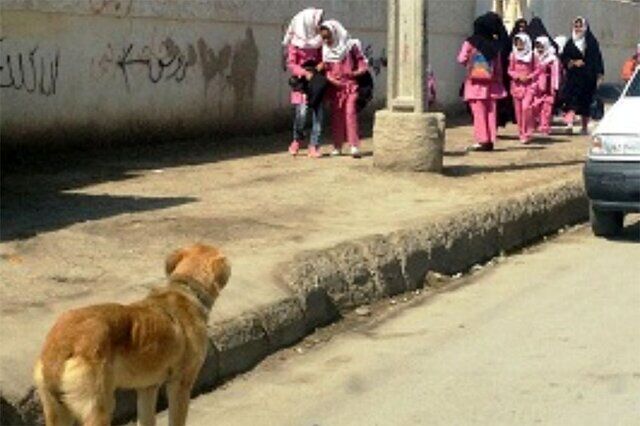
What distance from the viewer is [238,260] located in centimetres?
899

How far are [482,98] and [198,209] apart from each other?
272 inches

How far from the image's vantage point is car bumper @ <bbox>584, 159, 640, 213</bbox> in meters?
11.3

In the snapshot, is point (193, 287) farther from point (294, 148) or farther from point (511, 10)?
point (511, 10)

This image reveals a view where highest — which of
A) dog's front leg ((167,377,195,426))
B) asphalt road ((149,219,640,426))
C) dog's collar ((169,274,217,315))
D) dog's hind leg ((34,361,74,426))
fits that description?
dog's collar ((169,274,217,315))

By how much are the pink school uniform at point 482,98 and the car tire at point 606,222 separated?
4.99 metres

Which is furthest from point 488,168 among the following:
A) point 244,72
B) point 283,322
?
point 283,322

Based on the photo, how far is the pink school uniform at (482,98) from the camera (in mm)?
17281

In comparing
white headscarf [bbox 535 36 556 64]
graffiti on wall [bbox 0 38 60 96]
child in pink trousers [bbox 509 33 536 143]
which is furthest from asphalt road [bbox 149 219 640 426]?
white headscarf [bbox 535 36 556 64]

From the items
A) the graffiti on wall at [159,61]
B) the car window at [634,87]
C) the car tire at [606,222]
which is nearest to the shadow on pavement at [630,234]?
the car tire at [606,222]

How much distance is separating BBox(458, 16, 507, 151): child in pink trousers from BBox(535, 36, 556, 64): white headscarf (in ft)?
7.43

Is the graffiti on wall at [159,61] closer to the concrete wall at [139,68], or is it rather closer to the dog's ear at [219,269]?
the concrete wall at [139,68]

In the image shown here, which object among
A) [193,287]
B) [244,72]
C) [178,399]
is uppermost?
[244,72]

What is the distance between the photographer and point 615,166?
11492mm

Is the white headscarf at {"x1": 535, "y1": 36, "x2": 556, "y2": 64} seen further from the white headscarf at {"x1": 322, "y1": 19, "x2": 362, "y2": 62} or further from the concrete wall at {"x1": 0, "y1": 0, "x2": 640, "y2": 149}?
the white headscarf at {"x1": 322, "y1": 19, "x2": 362, "y2": 62}
